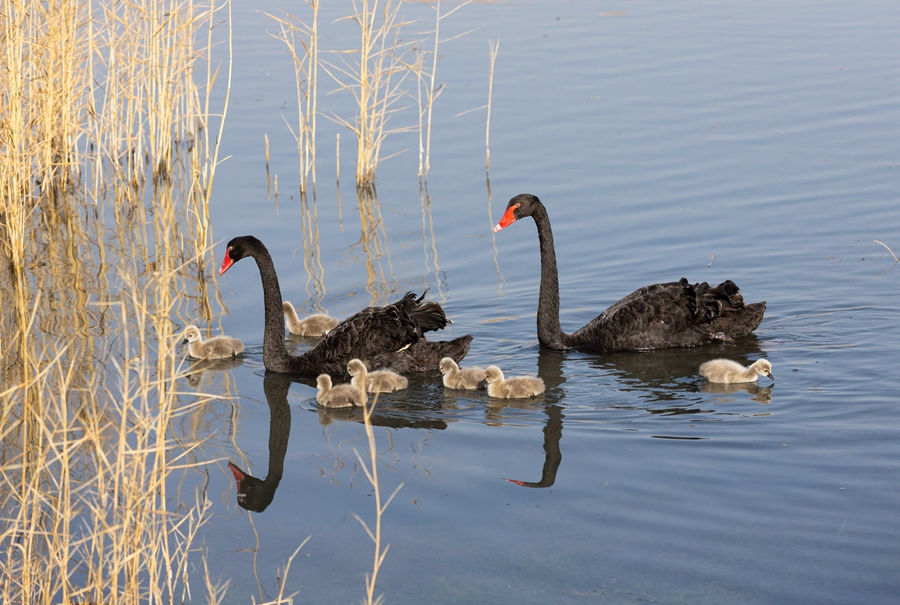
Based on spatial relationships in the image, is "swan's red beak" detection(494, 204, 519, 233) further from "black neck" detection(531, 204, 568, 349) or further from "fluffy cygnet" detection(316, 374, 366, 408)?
"fluffy cygnet" detection(316, 374, 366, 408)

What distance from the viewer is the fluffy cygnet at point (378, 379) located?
705 centimetres

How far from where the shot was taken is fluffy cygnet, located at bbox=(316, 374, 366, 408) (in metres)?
6.85

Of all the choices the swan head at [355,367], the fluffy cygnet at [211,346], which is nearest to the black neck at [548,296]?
the swan head at [355,367]

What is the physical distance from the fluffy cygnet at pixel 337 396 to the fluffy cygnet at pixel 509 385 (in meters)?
0.82

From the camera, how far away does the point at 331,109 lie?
14227mm

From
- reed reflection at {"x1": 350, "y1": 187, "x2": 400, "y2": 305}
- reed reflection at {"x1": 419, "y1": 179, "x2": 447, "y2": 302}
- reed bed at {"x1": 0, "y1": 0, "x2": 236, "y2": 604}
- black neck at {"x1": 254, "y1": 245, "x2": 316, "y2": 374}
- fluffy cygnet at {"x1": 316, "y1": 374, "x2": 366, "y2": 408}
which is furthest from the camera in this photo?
reed reflection at {"x1": 419, "y1": 179, "x2": 447, "y2": 302}

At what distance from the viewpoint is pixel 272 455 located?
6234mm

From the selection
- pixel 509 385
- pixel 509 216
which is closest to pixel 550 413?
pixel 509 385

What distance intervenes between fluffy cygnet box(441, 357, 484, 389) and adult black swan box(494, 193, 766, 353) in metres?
1.15

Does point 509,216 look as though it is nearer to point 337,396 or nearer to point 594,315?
point 594,315

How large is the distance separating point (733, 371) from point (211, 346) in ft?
11.7

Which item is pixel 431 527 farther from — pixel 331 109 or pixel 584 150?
pixel 331 109

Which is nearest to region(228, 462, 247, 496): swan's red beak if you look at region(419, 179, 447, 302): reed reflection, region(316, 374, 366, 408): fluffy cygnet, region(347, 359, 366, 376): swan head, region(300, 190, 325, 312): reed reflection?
region(316, 374, 366, 408): fluffy cygnet

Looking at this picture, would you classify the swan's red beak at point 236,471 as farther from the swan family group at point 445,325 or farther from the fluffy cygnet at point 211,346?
the fluffy cygnet at point 211,346
